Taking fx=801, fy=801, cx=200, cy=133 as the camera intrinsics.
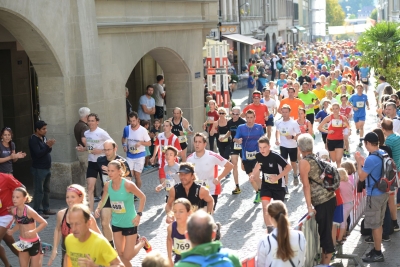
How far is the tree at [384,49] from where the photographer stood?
2557cm

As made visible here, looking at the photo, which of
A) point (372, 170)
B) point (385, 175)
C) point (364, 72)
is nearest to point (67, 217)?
point (372, 170)

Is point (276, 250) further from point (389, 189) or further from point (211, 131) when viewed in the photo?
point (211, 131)

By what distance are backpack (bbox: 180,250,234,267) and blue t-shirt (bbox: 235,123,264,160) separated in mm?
8564

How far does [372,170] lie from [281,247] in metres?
3.82

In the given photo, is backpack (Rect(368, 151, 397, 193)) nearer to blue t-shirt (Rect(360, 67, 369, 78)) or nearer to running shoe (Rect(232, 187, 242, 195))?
running shoe (Rect(232, 187, 242, 195))

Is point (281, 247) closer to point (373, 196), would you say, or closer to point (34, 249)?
point (34, 249)

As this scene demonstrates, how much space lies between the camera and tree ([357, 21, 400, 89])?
2557 cm

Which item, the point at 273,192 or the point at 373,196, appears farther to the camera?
the point at 273,192

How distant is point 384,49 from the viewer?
26.0 meters

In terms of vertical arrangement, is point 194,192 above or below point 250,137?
above

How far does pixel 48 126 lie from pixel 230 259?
31.7 feet

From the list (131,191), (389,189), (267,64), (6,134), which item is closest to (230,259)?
(131,191)

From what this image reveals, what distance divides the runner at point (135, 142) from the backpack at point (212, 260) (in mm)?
8869

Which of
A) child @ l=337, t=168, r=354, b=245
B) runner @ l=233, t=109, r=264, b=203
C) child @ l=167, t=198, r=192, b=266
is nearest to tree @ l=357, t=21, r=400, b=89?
runner @ l=233, t=109, r=264, b=203
